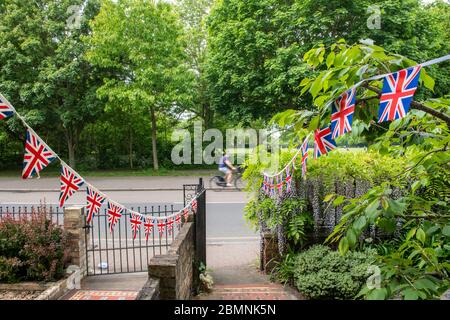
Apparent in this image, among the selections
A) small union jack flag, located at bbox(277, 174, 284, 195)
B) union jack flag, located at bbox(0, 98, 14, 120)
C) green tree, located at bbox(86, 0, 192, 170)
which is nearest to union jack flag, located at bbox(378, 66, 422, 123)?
union jack flag, located at bbox(0, 98, 14, 120)

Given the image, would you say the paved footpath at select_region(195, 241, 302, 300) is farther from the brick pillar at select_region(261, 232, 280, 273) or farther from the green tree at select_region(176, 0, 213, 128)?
the green tree at select_region(176, 0, 213, 128)

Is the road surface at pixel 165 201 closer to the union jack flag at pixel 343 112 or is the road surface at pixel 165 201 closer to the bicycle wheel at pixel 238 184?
the bicycle wheel at pixel 238 184

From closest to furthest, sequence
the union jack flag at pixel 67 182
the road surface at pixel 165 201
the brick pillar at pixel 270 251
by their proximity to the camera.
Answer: the union jack flag at pixel 67 182 → the brick pillar at pixel 270 251 → the road surface at pixel 165 201

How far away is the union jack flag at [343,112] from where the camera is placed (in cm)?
231

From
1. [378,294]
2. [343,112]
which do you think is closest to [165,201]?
[343,112]

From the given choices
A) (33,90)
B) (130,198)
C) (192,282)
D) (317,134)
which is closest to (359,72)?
(317,134)

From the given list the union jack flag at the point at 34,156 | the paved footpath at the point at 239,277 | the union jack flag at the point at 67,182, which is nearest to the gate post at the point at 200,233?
the paved footpath at the point at 239,277

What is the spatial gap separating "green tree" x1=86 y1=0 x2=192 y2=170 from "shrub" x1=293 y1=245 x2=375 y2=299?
17.0 m

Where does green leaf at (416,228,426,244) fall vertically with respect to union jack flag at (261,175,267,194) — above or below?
above

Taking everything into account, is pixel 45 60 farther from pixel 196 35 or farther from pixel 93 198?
pixel 93 198

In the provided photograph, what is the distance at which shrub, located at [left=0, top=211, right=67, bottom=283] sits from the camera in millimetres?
6859

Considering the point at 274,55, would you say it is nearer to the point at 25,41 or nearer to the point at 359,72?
the point at 25,41

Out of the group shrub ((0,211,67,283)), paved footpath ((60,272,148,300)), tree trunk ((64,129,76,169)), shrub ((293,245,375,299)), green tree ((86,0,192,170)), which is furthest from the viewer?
tree trunk ((64,129,76,169))

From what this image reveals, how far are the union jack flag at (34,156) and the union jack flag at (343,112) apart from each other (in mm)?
3406
